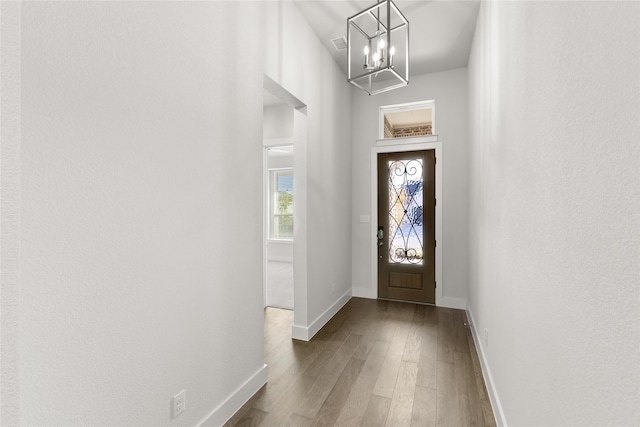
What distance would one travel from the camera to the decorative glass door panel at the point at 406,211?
13.9 feet

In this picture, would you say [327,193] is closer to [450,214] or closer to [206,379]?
[450,214]

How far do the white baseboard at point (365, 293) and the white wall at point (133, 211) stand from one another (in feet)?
8.47

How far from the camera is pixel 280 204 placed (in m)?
7.09

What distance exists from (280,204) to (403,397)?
538cm

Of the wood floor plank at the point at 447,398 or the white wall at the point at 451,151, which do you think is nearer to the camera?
the wood floor plank at the point at 447,398

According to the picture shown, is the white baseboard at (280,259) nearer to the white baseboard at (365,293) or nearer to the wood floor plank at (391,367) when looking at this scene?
the white baseboard at (365,293)

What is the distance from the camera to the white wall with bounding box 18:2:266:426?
41.6 inches

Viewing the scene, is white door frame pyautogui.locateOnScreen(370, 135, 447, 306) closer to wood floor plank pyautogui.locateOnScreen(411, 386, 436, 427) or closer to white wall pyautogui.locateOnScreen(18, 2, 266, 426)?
wood floor plank pyautogui.locateOnScreen(411, 386, 436, 427)

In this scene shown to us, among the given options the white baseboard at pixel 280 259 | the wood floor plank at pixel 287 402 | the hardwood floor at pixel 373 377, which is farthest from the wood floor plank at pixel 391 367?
the white baseboard at pixel 280 259

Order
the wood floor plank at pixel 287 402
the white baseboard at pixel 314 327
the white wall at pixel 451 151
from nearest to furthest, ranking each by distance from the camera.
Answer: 1. the wood floor plank at pixel 287 402
2. the white baseboard at pixel 314 327
3. the white wall at pixel 451 151

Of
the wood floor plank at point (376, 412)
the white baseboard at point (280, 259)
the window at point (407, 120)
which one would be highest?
the window at point (407, 120)

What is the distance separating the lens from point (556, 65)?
1.01 metres

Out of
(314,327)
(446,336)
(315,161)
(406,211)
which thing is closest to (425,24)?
(315,161)

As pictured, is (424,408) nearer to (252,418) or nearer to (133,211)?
(252,418)
